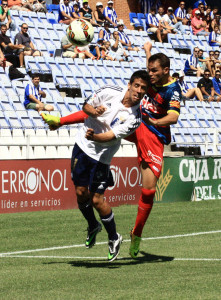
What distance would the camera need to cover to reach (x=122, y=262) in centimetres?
804

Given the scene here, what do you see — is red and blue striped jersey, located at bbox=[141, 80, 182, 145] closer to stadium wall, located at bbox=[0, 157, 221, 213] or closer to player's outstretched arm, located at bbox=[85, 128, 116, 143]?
player's outstretched arm, located at bbox=[85, 128, 116, 143]

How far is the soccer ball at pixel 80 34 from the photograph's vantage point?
49.8 ft

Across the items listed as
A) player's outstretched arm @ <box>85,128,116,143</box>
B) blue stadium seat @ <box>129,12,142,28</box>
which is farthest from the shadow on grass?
blue stadium seat @ <box>129,12,142,28</box>

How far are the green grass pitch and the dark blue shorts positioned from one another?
867 millimetres

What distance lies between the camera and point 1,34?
803 inches

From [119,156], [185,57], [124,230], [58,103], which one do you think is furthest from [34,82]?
[185,57]

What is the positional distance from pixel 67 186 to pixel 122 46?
39.2 ft

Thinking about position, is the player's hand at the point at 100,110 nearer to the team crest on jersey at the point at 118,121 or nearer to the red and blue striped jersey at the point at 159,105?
the team crest on jersey at the point at 118,121

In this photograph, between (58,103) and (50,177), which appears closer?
(50,177)

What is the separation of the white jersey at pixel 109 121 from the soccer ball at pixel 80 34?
765 cm

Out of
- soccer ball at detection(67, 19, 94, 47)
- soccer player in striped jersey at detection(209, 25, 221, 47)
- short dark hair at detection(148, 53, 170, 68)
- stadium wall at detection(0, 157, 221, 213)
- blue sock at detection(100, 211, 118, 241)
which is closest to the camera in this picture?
blue sock at detection(100, 211, 118, 241)

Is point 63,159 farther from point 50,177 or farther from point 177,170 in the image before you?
point 177,170

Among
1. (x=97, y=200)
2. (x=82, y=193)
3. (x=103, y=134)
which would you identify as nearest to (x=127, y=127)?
(x=103, y=134)

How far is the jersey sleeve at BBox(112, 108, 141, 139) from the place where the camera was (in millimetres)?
7383
